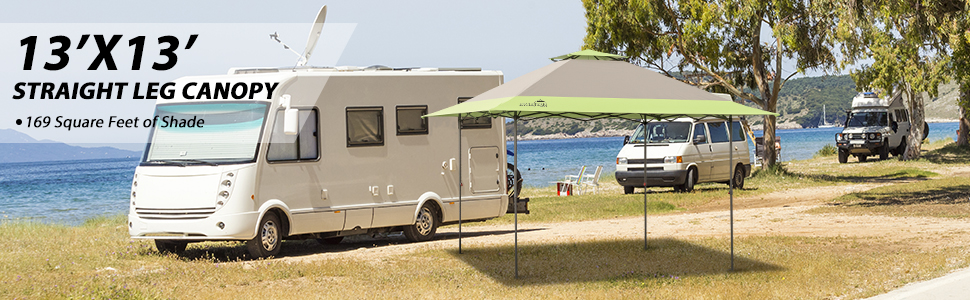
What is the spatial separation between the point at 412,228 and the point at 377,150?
142 cm

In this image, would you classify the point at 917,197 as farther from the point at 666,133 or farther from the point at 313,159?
the point at 313,159

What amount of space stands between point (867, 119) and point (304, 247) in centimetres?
3115

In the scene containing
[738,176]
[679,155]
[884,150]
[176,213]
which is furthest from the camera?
[884,150]

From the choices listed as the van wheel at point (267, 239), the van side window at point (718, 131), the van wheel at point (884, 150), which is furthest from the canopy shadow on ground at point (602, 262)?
the van wheel at point (884, 150)

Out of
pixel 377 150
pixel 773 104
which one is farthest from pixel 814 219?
pixel 773 104

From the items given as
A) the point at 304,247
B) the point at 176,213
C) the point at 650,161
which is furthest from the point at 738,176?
the point at 176,213

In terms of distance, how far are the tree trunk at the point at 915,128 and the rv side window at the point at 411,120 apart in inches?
1131

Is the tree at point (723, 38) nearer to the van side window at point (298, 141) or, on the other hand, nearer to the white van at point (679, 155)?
the white van at point (679, 155)

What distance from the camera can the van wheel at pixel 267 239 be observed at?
11.0 metres

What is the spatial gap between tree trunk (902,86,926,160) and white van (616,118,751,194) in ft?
53.6

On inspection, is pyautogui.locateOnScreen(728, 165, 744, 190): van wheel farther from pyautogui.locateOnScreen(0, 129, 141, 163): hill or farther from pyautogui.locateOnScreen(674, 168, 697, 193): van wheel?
pyautogui.locateOnScreen(0, 129, 141, 163): hill

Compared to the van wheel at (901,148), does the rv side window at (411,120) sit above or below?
above

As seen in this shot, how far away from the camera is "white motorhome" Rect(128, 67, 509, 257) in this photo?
1075 centimetres

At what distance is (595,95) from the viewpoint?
9.20 m
